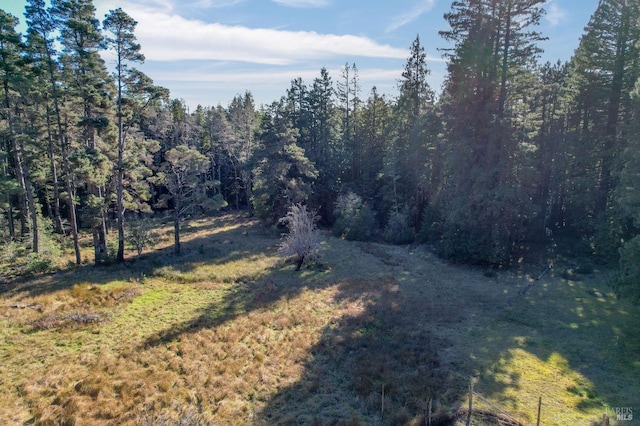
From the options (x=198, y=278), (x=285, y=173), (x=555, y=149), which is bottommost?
(x=198, y=278)

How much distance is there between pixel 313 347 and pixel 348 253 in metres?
14.2

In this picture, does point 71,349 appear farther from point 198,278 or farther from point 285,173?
point 285,173

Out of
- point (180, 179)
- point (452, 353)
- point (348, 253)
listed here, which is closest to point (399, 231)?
point (348, 253)

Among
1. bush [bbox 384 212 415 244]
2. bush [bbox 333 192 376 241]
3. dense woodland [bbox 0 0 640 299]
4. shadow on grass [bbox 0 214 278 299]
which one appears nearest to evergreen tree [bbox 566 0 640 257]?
dense woodland [bbox 0 0 640 299]

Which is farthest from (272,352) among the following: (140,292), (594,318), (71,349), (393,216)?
(393,216)

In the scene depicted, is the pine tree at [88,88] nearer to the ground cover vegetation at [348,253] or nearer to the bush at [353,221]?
the ground cover vegetation at [348,253]

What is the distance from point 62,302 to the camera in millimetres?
16859

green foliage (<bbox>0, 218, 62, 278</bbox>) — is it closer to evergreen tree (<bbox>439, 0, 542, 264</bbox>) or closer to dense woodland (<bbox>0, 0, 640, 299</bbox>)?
dense woodland (<bbox>0, 0, 640, 299</bbox>)

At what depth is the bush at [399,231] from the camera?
101 feet

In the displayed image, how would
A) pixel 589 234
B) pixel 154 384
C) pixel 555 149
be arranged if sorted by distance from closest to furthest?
pixel 154 384, pixel 589 234, pixel 555 149

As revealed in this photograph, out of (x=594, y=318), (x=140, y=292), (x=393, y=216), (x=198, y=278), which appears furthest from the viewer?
(x=393, y=216)

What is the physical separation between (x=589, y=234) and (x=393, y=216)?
1508cm

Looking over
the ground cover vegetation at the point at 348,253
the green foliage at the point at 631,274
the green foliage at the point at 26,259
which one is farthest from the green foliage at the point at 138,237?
the green foliage at the point at 631,274

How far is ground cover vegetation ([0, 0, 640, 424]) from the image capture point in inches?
426
